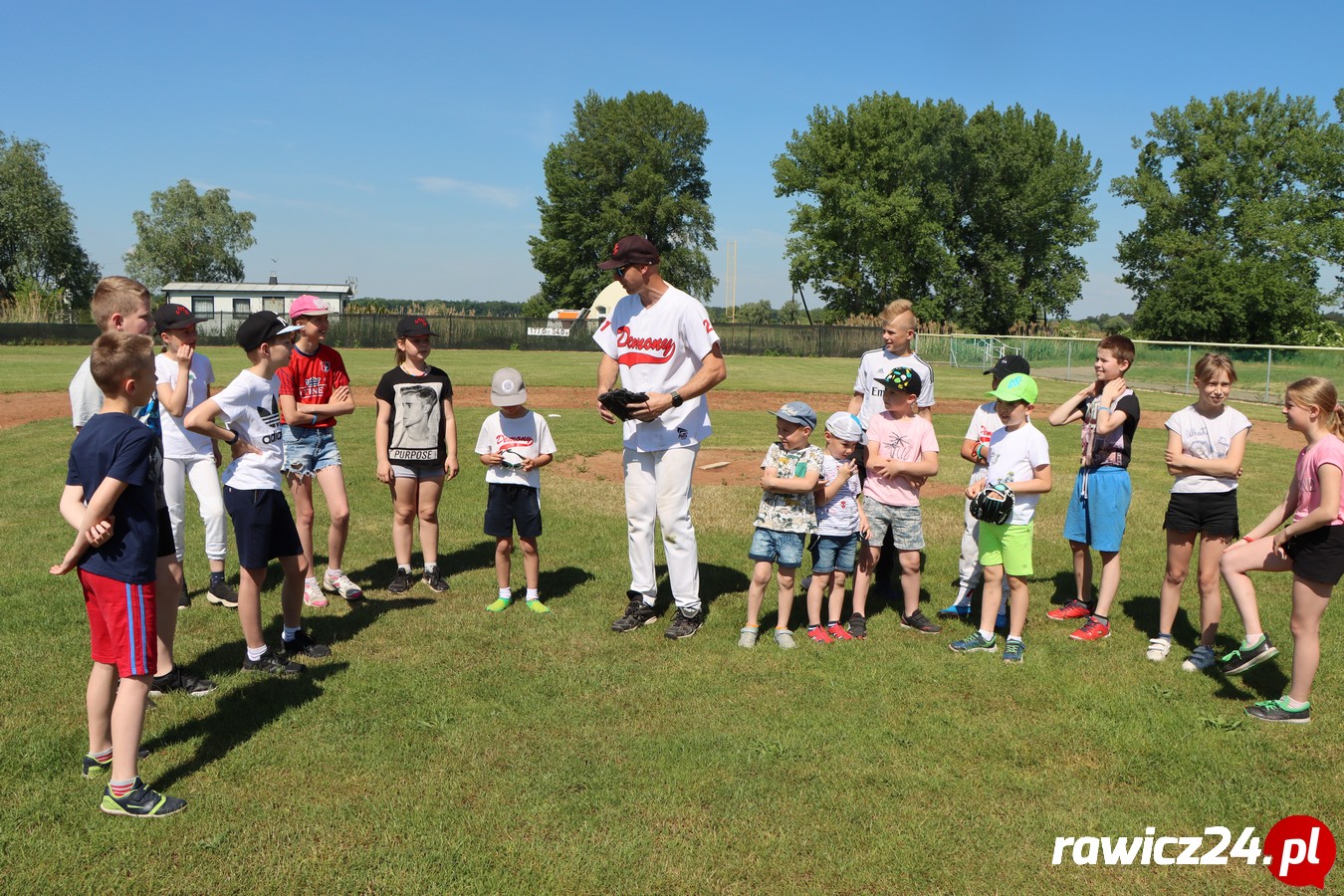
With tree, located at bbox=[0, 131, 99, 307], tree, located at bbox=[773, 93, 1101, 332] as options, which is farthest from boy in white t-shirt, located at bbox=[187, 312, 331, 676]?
tree, located at bbox=[0, 131, 99, 307]

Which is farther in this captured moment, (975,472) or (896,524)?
(975,472)

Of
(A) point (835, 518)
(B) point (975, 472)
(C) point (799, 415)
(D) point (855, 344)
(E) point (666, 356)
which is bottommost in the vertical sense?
(A) point (835, 518)

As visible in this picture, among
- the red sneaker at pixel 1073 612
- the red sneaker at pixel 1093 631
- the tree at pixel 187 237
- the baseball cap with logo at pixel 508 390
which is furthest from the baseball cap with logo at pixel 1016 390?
the tree at pixel 187 237

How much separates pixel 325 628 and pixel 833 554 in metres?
3.32

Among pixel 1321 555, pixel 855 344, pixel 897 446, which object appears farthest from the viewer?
pixel 855 344

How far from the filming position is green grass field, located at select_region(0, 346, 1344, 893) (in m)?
3.35

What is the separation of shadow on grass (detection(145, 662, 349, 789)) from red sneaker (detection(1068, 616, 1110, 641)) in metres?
4.58

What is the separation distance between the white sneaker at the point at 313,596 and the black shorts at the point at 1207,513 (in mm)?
5603

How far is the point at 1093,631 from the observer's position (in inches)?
232

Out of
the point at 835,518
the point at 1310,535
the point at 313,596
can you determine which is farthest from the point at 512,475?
the point at 1310,535

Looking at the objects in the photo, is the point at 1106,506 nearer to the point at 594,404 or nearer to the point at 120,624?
the point at 120,624

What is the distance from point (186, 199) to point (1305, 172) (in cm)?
8615

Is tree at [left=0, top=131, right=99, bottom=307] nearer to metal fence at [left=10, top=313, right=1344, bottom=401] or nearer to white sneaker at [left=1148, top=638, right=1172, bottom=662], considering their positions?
metal fence at [left=10, top=313, right=1344, bottom=401]

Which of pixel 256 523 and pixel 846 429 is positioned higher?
pixel 846 429
